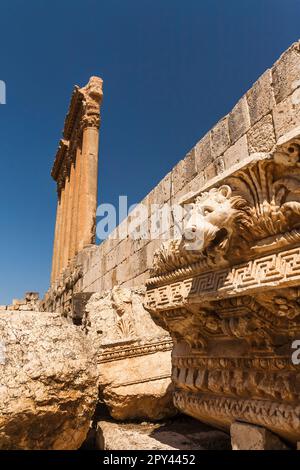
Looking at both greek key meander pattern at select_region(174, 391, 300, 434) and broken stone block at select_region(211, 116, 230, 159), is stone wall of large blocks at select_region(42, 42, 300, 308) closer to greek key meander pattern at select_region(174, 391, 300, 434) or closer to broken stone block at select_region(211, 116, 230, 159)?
broken stone block at select_region(211, 116, 230, 159)

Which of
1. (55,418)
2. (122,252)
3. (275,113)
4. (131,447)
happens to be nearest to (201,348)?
(131,447)

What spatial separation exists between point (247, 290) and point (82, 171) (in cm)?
1241

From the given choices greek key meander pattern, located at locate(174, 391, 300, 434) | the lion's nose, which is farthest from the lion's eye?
greek key meander pattern, located at locate(174, 391, 300, 434)

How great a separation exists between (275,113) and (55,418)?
9.02ft

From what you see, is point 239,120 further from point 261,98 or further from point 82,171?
point 82,171

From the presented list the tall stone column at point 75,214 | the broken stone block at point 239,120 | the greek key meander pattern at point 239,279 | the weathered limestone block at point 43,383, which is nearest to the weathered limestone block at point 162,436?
the weathered limestone block at point 43,383

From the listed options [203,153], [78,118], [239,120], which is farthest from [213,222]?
[78,118]

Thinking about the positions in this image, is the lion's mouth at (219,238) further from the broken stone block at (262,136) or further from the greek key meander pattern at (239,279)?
the broken stone block at (262,136)

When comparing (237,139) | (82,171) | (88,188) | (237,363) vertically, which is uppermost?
(82,171)

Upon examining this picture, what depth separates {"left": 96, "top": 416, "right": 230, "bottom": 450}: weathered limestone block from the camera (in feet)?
9.16

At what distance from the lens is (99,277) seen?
8.83m

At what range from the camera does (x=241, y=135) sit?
140 inches

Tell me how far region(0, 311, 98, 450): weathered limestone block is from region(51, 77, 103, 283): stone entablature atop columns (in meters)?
9.45

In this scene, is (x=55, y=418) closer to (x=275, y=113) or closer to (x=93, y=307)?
(x=93, y=307)
